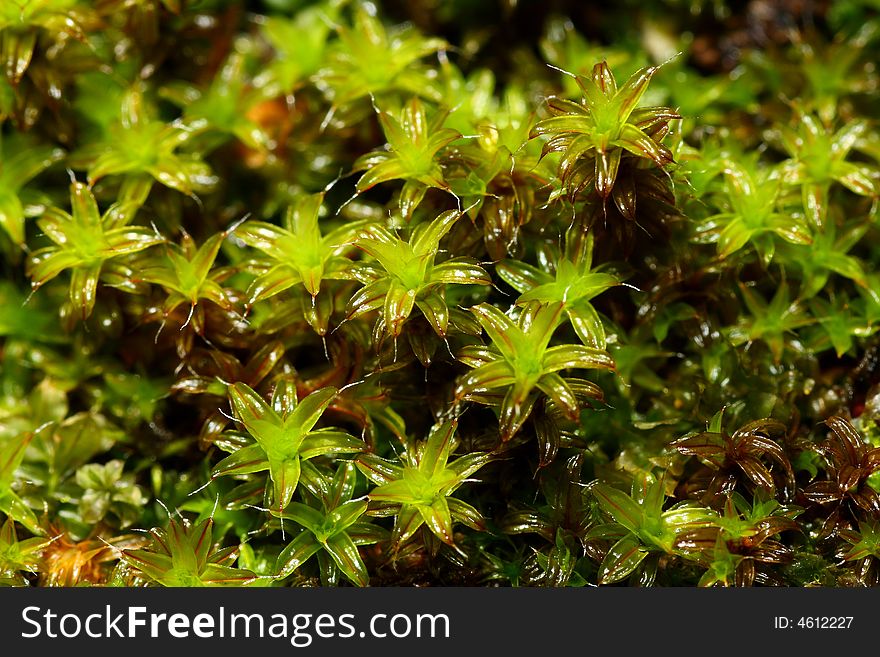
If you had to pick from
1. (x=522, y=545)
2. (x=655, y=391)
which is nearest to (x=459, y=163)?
(x=655, y=391)

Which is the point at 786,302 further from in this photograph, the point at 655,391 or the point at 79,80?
the point at 79,80

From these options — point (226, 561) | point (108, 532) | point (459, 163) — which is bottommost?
point (226, 561)

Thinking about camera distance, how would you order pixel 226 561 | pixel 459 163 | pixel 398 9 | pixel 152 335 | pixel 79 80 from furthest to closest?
pixel 398 9 → pixel 79 80 → pixel 152 335 → pixel 459 163 → pixel 226 561

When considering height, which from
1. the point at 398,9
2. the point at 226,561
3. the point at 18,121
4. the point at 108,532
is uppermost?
the point at 398,9

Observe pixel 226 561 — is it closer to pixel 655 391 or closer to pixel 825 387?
pixel 655 391

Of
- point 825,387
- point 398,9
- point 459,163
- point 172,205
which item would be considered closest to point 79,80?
point 172,205

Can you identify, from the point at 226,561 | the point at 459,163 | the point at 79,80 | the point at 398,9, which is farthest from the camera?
the point at 398,9

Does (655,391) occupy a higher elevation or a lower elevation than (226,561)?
higher

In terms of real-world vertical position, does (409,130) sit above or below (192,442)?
above

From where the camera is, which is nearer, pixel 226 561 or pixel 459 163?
pixel 226 561
